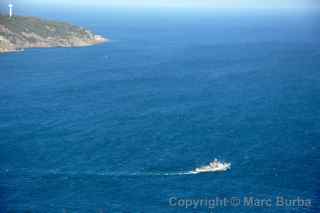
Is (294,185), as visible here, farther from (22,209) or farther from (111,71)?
(111,71)

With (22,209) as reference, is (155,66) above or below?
above

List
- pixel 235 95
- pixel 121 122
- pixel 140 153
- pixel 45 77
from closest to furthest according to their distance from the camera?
1. pixel 140 153
2. pixel 121 122
3. pixel 235 95
4. pixel 45 77

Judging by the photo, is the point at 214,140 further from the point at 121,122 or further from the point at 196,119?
the point at 121,122

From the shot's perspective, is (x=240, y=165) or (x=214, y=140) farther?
(x=214, y=140)

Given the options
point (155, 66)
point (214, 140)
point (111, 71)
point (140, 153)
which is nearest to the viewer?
point (140, 153)

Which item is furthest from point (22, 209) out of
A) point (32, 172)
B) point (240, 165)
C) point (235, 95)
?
point (235, 95)

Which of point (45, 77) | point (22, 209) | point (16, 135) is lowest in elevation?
point (22, 209)

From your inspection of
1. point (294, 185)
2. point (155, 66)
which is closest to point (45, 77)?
point (155, 66)
